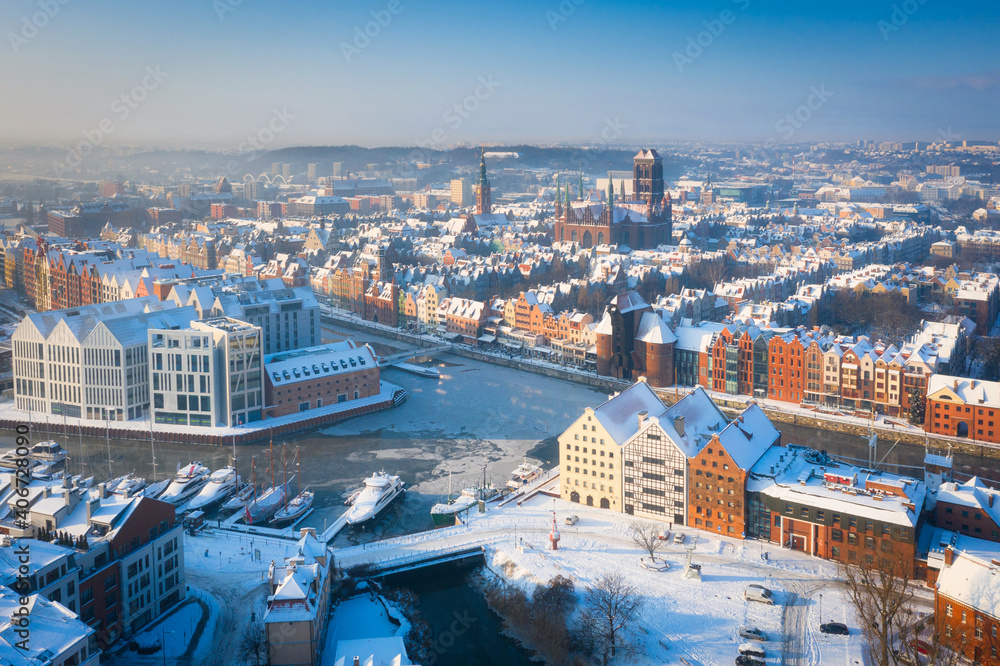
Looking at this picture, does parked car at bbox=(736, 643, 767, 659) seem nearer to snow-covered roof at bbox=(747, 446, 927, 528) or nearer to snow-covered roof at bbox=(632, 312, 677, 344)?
snow-covered roof at bbox=(747, 446, 927, 528)

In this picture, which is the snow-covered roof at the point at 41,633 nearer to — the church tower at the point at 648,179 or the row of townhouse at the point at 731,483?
the row of townhouse at the point at 731,483

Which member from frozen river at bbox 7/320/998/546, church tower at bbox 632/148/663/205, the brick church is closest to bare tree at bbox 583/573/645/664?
frozen river at bbox 7/320/998/546

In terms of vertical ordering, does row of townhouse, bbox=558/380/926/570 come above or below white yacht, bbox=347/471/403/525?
above

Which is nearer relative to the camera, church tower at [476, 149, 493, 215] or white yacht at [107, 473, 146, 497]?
white yacht at [107, 473, 146, 497]

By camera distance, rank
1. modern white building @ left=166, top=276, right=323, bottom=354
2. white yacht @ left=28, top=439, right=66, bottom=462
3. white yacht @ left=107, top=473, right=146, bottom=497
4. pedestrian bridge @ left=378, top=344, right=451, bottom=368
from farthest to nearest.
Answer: pedestrian bridge @ left=378, top=344, right=451, bottom=368 < modern white building @ left=166, top=276, right=323, bottom=354 < white yacht @ left=28, top=439, right=66, bottom=462 < white yacht @ left=107, top=473, right=146, bottom=497

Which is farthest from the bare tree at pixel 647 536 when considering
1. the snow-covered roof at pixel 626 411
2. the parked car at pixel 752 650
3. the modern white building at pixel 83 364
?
the modern white building at pixel 83 364

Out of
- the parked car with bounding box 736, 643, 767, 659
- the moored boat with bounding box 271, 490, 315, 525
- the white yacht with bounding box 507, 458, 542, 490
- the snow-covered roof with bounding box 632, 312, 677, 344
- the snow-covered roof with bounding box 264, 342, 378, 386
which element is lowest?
the parked car with bounding box 736, 643, 767, 659
